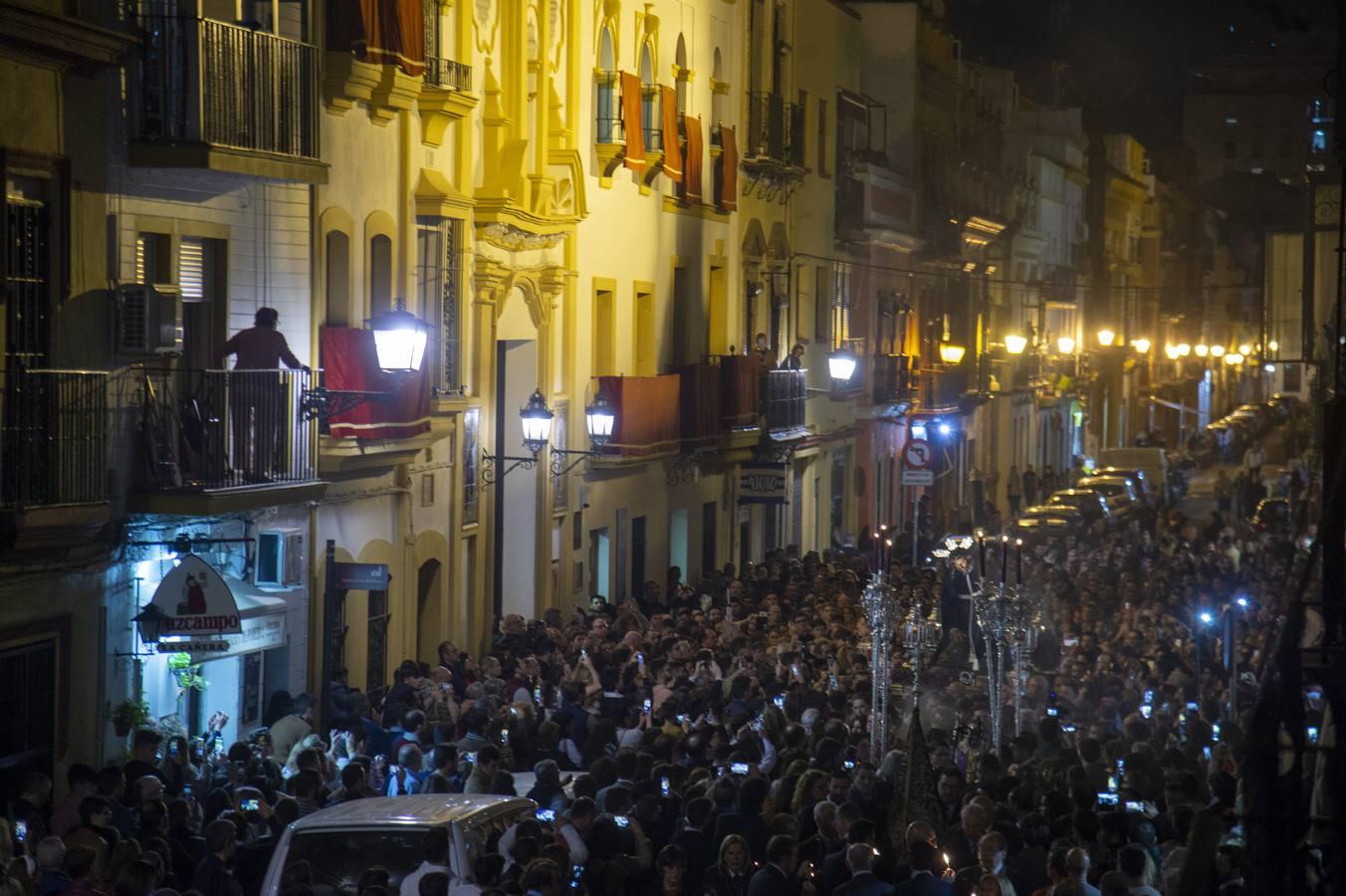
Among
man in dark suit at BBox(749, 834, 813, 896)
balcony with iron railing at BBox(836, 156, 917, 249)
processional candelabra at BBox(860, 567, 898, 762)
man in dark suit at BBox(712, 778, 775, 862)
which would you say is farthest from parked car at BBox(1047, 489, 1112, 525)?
man in dark suit at BBox(749, 834, 813, 896)

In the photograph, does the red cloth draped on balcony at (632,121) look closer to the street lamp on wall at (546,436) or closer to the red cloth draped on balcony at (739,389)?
the street lamp on wall at (546,436)

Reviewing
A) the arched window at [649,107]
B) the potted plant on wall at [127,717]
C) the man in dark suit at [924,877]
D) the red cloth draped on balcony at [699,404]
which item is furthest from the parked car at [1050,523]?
the man in dark suit at [924,877]

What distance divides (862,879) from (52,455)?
7.43 meters

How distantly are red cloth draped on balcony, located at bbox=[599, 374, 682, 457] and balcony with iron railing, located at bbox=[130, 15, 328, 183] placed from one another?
1188 cm

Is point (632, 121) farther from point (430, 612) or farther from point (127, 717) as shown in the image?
point (127, 717)

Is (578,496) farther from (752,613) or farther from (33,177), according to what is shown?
(33,177)

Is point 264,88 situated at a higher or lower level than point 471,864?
higher

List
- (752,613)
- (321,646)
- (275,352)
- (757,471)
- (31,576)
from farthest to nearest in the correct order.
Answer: (757,471) → (752,613) → (321,646) → (275,352) → (31,576)

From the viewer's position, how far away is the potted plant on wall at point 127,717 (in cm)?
1839

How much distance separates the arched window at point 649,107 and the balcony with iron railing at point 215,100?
14094mm

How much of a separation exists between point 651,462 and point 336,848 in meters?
22.4

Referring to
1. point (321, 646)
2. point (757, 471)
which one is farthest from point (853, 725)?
point (757, 471)

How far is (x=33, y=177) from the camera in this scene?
1747 cm

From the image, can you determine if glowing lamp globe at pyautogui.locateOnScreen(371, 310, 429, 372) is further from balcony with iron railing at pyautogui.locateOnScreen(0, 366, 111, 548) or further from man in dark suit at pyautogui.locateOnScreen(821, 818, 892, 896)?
man in dark suit at pyautogui.locateOnScreen(821, 818, 892, 896)
